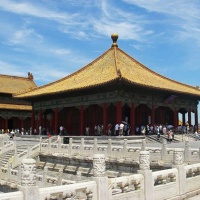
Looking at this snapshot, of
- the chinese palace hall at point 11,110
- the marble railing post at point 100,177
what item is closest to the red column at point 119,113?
the marble railing post at point 100,177

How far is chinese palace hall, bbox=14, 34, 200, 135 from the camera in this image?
28.0 metres

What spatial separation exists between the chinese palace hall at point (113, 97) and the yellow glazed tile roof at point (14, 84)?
1619cm

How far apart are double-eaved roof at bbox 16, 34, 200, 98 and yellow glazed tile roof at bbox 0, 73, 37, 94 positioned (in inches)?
639

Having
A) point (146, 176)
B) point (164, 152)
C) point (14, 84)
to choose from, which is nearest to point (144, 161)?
point (146, 176)

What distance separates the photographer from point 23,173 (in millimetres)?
6137

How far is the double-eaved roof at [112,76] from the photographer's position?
2850 centimetres

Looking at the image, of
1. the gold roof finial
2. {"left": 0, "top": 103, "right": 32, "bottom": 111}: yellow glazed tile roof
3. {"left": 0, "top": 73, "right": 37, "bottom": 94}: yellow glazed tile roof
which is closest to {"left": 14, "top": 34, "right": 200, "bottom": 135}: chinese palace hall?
the gold roof finial

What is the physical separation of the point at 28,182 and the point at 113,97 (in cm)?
2204

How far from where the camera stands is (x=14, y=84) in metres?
55.8

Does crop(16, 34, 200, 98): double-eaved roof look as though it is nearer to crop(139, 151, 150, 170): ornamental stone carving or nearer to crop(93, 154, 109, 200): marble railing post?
crop(139, 151, 150, 170): ornamental stone carving

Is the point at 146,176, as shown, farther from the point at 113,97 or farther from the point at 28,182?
the point at 113,97

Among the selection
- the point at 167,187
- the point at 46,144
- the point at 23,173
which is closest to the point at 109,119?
the point at 46,144

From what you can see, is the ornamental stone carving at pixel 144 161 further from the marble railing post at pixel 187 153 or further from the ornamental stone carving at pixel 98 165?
the marble railing post at pixel 187 153

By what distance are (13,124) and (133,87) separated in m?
29.0
